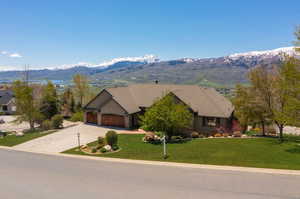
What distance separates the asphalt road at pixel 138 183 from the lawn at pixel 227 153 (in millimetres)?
2594

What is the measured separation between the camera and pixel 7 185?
11.0 meters

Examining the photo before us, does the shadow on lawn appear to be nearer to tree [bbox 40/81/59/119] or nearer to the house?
the house

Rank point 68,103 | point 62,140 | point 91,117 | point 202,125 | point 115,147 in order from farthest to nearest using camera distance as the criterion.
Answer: point 68,103, point 91,117, point 202,125, point 62,140, point 115,147

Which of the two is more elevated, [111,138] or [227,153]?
[111,138]

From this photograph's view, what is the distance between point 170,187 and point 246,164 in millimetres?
6383

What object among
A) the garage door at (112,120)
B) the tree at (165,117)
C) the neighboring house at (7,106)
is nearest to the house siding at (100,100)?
the garage door at (112,120)

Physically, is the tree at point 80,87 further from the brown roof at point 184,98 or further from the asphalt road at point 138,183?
the asphalt road at point 138,183

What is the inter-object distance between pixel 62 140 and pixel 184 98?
16.1 metres

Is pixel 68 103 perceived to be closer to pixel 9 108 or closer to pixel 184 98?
pixel 9 108

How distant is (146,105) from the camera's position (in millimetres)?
32562

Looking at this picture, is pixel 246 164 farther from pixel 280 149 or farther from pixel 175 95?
pixel 175 95

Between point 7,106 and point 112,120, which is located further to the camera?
point 7,106

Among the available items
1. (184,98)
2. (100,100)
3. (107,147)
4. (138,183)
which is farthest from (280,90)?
(100,100)

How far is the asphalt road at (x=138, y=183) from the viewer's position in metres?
9.40
